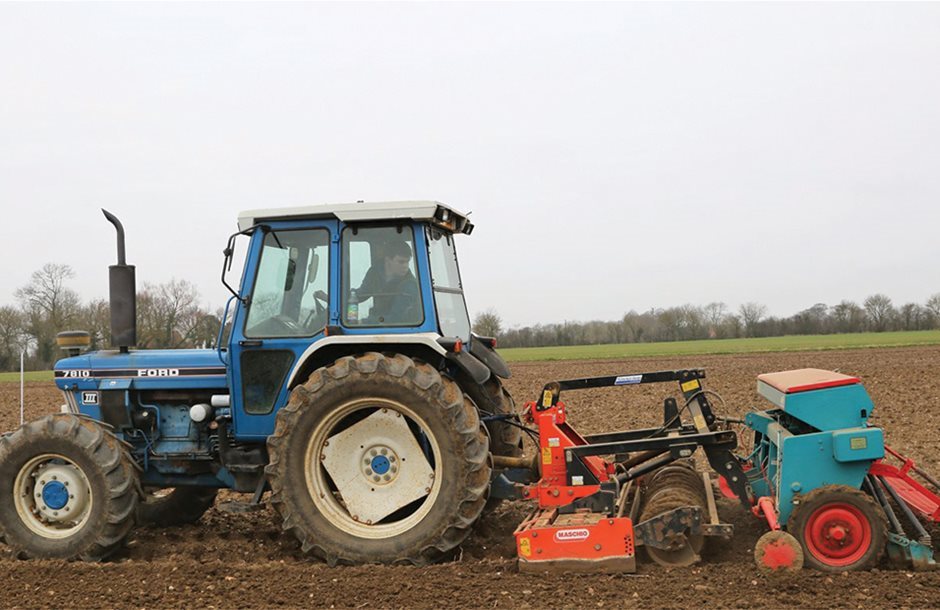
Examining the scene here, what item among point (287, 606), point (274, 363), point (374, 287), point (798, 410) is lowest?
point (287, 606)

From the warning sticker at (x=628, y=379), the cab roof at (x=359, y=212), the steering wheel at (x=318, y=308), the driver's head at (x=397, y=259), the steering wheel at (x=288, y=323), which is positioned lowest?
the warning sticker at (x=628, y=379)

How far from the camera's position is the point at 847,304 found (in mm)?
68812

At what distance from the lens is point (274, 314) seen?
570 cm

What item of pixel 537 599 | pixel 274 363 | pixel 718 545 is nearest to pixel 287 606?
pixel 537 599

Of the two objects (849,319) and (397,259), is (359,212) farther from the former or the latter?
(849,319)

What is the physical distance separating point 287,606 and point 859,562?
3285 millimetres

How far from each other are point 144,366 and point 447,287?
2.44m

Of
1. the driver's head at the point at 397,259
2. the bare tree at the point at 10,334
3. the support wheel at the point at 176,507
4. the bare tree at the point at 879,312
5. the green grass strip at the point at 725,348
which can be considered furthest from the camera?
the bare tree at the point at 879,312

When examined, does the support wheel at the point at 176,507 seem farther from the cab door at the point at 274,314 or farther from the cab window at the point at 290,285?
the cab window at the point at 290,285

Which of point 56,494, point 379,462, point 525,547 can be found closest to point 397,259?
point 379,462

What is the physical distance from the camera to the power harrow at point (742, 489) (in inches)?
186

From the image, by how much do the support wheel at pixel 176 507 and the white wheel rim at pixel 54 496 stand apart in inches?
39.5

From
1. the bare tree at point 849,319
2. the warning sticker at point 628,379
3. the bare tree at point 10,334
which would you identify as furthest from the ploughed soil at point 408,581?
the bare tree at point 849,319

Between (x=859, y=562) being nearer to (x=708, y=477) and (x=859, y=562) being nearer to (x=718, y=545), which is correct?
(x=718, y=545)
